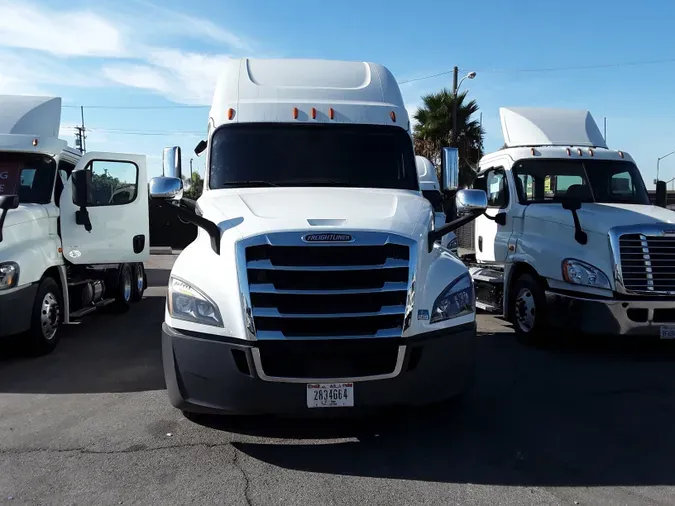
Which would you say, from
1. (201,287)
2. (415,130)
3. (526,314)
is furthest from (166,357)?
(415,130)

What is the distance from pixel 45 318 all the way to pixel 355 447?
4825mm

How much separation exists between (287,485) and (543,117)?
7.96m

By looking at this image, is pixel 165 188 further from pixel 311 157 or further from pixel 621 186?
pixel 621 186

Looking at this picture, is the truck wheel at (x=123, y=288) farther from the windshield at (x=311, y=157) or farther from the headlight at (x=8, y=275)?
the windshield at (x=311, y=157)

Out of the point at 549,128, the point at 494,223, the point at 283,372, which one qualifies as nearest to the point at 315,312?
the point at 283,372

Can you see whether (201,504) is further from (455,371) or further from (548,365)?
(548,365)

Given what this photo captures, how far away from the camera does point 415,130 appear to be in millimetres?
26688

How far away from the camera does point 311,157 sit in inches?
235

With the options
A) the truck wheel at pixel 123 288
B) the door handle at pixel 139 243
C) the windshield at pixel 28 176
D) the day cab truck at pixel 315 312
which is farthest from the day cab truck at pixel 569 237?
the windshield at pixel 28 176

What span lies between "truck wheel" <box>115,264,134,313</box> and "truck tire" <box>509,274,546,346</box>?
655 centimetres

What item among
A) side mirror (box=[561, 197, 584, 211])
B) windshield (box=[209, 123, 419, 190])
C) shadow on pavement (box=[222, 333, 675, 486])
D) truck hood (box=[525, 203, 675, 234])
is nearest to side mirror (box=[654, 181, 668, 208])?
truck hood (box=[525, 203, 675, 234])

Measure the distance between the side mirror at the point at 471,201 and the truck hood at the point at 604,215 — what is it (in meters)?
2.40

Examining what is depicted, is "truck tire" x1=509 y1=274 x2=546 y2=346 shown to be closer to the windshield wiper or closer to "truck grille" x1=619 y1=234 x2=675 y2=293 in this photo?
"truck grille" x1=619 y1=234 x2=675 y2=293

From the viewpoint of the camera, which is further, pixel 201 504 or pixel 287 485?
pixel 287 485
